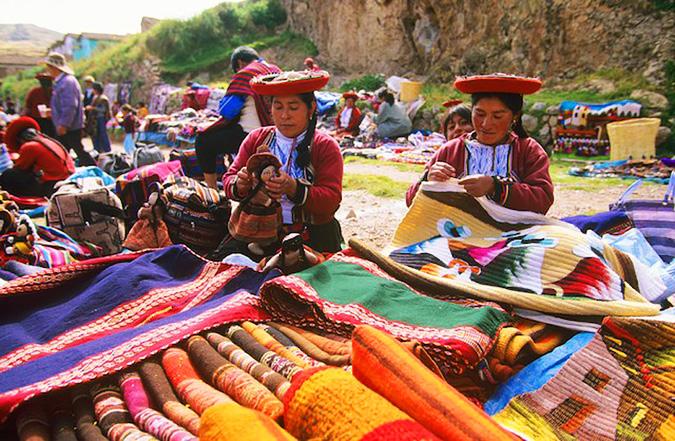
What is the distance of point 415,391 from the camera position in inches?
37.9

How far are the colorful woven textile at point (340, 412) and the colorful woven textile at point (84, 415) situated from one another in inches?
18.7

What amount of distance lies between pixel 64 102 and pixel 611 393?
7688 mm

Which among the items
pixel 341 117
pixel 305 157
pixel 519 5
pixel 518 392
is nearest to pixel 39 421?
pixel 518 392

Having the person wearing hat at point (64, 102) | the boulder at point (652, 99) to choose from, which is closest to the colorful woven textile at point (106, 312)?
the person wearing hat at point (64, 102)

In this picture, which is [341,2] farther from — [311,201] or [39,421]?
[39,421]

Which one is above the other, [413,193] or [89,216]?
[413,193]

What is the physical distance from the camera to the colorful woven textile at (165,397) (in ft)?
3.63

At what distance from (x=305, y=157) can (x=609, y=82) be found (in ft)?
36.7

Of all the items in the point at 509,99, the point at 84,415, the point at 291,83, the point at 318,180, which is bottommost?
the point at 84,415

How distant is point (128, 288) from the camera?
78.4 inches

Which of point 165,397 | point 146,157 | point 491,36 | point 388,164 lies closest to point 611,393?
point 165,397

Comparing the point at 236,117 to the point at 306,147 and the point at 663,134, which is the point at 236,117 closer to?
the point at 306,147

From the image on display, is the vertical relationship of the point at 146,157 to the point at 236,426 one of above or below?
Answer: below

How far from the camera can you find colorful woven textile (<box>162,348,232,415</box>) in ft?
3.84
